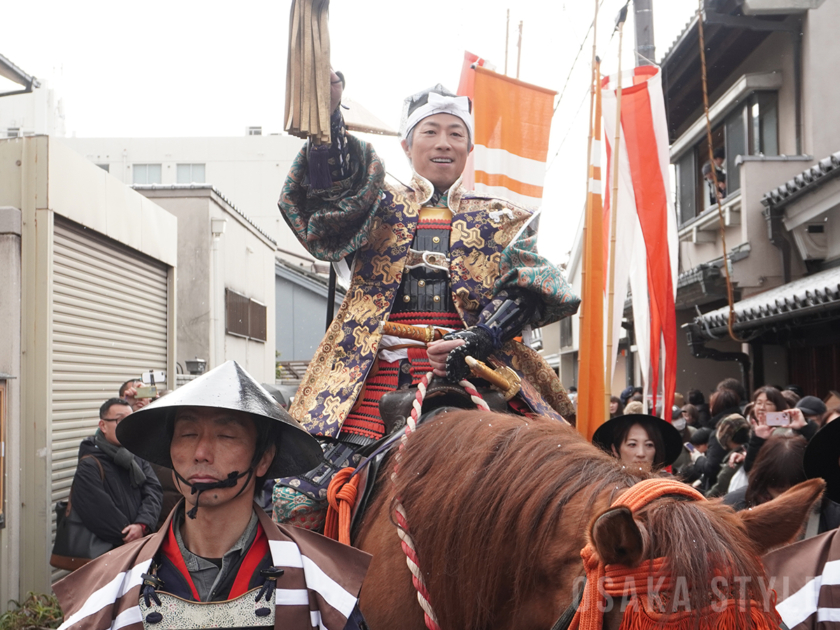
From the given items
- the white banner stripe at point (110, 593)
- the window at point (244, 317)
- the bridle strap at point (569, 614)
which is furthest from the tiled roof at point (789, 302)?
the window at point (244, 317)

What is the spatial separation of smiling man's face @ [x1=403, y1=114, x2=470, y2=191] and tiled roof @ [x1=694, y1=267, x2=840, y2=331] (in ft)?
17.4

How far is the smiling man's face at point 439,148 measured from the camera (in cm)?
350

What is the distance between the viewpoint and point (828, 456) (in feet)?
8.30

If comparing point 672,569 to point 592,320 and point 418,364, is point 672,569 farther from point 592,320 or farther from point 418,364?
point 592,320

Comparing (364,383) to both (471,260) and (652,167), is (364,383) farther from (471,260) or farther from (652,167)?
(652,167)

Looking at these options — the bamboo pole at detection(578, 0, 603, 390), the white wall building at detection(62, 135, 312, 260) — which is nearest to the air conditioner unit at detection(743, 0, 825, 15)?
the bamboo pole at detection(578, 0, 603, 390)

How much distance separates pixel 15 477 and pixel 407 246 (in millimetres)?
5614

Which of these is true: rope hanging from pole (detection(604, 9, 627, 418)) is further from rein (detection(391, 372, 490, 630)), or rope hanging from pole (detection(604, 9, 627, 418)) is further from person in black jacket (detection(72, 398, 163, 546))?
person in black jacket (detection(72, 398, 163, 546))

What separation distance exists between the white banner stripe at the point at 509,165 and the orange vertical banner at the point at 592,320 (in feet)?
6.89

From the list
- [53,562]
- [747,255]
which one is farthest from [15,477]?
[747,255]

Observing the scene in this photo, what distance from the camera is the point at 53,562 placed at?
246 inches

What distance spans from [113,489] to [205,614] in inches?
187

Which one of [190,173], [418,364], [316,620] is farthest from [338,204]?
[190,173]

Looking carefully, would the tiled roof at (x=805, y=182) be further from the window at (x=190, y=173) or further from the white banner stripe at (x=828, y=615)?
the window at (x=190, y=173)
